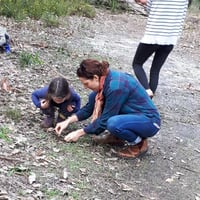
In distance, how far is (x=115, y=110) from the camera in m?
4.61

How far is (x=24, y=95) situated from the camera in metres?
5.80

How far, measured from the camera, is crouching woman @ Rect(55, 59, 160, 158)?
4.48 meters

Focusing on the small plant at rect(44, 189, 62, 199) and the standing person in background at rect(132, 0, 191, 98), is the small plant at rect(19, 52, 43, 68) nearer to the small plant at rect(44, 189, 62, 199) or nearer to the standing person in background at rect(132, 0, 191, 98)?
the standing person in background at rect(132, 0, 191, 98)

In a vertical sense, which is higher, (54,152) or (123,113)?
(123,113)

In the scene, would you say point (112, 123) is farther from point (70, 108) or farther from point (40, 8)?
point (40, 8)

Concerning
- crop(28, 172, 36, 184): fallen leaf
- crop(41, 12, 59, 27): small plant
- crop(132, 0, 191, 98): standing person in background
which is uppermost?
crop(132, 0, 191, 98): standing person in background

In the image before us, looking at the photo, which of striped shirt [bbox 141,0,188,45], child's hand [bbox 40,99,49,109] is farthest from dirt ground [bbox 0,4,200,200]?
striped shirt [bbox 141,0,188,45]

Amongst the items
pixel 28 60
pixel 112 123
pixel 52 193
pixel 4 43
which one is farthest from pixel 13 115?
pixel 4 43

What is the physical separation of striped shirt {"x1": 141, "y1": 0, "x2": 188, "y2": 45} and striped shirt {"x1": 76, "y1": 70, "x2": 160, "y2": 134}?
4.42ft

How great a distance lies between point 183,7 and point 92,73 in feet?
6.73

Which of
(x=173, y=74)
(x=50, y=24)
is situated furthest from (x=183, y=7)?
(x=50, y=24)

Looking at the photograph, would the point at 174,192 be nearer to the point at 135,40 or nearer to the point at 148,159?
the point at 148,159

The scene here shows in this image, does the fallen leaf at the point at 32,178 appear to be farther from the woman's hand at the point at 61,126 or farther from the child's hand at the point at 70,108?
the child's hand at the point at 70,108

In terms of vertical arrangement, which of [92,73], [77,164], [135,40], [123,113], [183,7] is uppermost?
[183,7]
